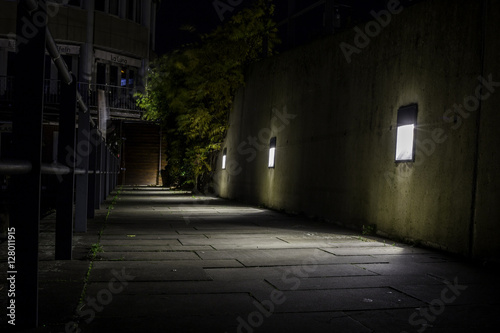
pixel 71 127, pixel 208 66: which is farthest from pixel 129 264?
pixel 208 66

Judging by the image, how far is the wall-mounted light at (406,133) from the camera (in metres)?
6.78

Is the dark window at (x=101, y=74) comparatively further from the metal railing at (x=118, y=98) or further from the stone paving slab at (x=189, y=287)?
the stone paving slab at (x=189, y=287)

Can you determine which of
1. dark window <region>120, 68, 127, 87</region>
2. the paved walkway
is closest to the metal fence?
dark window <region>120, 68, 127, 87</region>

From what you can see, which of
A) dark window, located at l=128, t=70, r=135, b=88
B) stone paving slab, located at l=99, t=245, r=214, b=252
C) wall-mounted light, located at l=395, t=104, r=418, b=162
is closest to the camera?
stone paving slab, located at l=99, t=245, r=214, b=252

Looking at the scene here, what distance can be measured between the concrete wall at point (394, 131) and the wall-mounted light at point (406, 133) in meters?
0.10

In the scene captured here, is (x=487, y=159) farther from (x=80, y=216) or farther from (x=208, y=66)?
(x=208, y=66)

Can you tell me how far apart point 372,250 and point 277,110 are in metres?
7.02

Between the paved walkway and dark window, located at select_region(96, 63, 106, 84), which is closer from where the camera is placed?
the paved walkway

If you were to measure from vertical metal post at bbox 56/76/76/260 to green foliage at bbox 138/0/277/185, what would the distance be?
34.7 ft

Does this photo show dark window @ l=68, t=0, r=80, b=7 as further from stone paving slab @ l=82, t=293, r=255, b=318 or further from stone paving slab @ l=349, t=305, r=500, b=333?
stone paving slab @ l=349, t=305, r=500, b=333

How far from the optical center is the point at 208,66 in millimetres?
16844

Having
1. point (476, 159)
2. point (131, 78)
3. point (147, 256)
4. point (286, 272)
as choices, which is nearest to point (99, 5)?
point (131, 78)

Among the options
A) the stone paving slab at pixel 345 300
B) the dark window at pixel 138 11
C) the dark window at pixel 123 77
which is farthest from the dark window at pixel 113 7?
the stone paving slab at pixel 345 300

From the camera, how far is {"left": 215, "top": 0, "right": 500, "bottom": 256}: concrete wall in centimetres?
554
